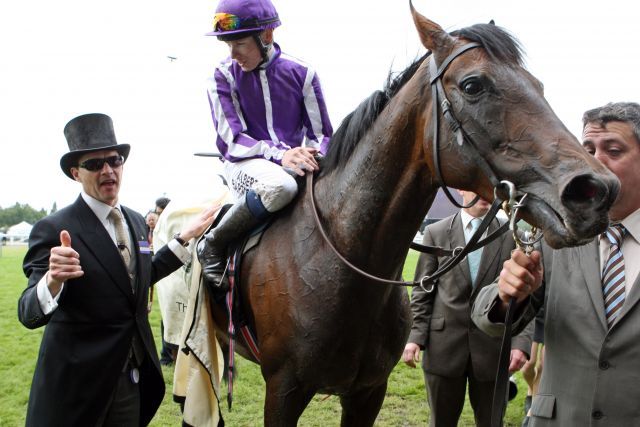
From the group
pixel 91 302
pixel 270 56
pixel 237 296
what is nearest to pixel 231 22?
pixel 270 56

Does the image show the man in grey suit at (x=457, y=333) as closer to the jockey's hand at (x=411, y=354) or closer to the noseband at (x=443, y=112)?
the jockey's hand at (x=411, y=354)

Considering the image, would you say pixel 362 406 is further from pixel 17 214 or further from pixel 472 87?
pixel 17 214

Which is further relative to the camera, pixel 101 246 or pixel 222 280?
pixel 222 280

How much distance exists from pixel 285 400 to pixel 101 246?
48.4 inches

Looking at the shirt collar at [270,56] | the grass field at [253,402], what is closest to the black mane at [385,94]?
the shirt collar at [270,56]

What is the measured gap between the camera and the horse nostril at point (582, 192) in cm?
175

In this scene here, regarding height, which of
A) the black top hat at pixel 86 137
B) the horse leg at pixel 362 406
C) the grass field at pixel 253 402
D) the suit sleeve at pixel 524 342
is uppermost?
the black top hat at pixel 86 137

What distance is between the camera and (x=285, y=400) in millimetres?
2764

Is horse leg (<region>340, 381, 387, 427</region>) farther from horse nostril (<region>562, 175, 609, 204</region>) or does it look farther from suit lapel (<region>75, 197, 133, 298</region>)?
horse nostril (<region>562, 175, 609, 204</region>)

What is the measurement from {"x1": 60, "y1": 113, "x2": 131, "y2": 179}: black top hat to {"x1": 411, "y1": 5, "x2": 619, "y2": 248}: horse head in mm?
1665

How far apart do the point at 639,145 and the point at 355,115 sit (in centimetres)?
131

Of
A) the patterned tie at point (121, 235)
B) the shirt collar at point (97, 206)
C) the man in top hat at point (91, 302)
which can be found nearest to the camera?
the man in top hat at point (91, 302)

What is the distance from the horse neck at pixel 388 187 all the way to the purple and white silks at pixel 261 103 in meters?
0.74

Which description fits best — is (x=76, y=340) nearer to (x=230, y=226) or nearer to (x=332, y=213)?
(x=230, y=226)
